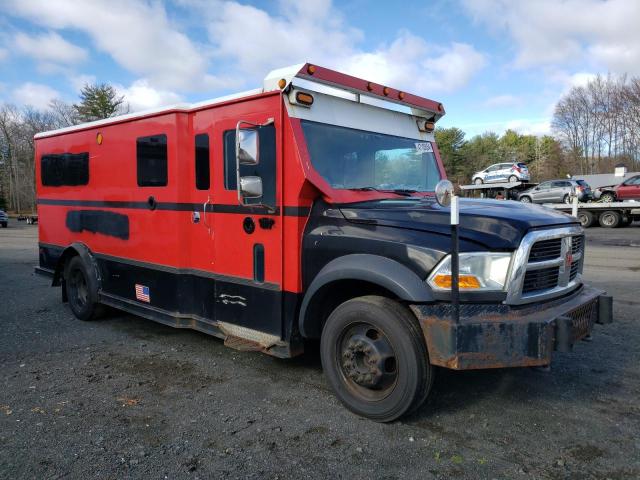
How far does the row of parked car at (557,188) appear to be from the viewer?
22688 millimetres

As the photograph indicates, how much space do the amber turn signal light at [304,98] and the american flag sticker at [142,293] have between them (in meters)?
2.81

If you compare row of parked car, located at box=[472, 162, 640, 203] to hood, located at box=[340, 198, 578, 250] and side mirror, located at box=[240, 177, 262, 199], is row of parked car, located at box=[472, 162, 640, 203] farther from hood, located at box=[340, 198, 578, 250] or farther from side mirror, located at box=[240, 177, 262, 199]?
side mirror, located at box=[240, 177, 262, 199]

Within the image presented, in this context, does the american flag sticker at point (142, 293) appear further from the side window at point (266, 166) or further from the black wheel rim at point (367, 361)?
the black wheel rim at point (367, 361)

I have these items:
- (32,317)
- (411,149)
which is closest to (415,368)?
(411,149)

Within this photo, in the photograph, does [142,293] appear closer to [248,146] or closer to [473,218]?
[248,146]

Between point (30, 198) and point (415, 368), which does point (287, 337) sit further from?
point (30, 198)

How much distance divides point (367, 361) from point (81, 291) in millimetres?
4699

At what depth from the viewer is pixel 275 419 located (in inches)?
143

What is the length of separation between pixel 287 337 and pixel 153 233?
209 centimetres

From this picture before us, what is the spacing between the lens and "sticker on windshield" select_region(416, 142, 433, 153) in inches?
201

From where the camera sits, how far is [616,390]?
4113 mm

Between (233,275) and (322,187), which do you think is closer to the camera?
(322,187)

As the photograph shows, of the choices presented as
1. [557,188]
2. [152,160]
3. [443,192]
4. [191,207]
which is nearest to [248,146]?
[191,207]

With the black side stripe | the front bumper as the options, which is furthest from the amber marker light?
the black side stripe
